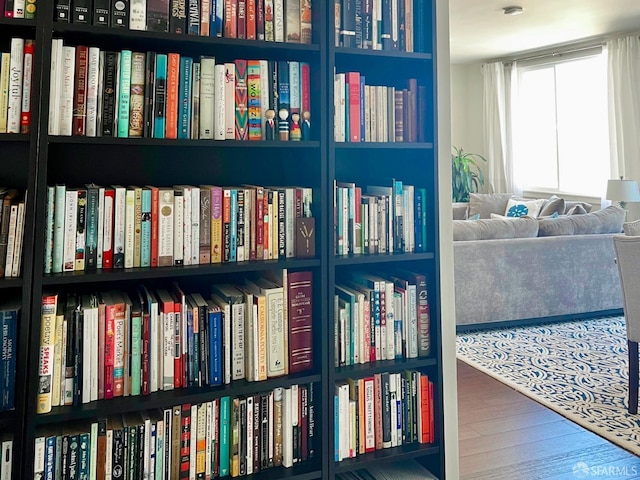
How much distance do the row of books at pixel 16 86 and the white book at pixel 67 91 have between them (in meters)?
0.07

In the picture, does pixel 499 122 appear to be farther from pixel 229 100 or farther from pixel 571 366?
pixel 229 100

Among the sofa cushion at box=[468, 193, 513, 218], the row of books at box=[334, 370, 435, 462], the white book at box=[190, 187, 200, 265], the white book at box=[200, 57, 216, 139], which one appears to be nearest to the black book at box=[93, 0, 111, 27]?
the white book at box=[200, 57, 216, 139]

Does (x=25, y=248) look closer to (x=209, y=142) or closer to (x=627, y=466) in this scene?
(x=209, y=142)

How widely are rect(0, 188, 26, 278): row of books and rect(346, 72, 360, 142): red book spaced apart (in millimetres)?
905

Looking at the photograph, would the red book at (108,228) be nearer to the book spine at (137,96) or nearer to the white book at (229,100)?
the book spine at (137,96)

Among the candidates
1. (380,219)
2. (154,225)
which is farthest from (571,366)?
(154,225)

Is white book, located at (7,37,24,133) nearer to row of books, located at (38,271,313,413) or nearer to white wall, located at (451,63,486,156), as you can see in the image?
row of books, located at (38,271,313,413)

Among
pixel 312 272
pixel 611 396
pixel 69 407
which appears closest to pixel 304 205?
pixel 312 272

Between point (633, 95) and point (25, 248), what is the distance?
622 centimetres

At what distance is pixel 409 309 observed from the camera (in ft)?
5.67

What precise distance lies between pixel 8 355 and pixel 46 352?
8 centimetres

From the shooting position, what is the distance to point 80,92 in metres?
1.38

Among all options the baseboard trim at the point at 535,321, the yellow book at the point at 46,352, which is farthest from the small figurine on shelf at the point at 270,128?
the baseboard trim at the point at 535,321

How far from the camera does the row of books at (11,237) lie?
132cm
